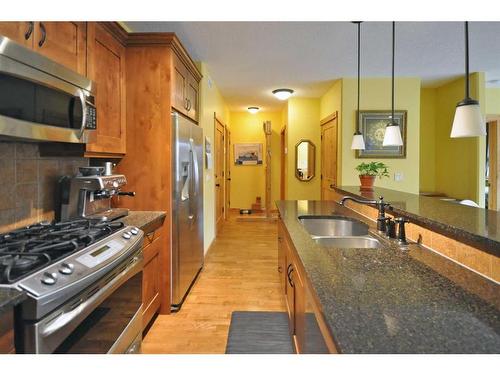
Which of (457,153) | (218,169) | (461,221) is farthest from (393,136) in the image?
(218,169)

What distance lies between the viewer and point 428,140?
5738mm

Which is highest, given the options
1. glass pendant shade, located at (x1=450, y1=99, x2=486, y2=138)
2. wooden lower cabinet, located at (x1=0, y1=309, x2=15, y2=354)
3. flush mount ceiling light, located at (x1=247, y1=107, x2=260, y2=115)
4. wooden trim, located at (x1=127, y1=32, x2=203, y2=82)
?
flush mount ceiling light, located at (x1=247, y1=107, x2=260, y2=115)

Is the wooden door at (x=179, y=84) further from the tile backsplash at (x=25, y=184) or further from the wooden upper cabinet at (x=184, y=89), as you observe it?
the tile backsplash at (x=25, y=184)

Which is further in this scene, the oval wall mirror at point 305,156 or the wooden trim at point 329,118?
the oval wall mirror at point 305,156

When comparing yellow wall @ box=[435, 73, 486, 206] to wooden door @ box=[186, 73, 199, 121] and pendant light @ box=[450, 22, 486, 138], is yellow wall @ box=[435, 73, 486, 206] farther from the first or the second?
wooden door @ box=[186, 73, 199, 121]

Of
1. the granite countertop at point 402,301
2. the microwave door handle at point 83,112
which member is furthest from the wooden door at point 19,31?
the granite countertop at point 402,301

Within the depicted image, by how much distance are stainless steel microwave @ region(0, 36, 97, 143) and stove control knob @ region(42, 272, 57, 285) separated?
1.95 feet

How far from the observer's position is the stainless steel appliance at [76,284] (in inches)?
43.0

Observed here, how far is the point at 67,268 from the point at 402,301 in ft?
3.85

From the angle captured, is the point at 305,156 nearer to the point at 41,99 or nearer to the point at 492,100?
the point at 492,100

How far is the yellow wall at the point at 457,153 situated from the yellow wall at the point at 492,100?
0.78m

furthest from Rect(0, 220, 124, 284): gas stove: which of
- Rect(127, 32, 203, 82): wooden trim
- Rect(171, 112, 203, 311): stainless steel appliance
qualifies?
Rect(127, 32, 203, 82): wooden trim

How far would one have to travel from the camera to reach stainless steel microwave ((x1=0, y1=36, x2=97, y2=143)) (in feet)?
4.40
